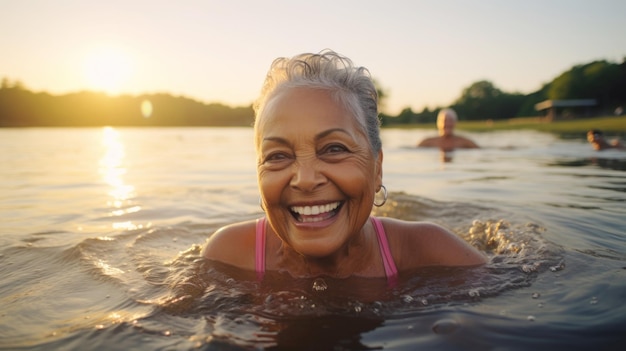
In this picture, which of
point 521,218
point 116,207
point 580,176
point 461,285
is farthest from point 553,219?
point 116,207

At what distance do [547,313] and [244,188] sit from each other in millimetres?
6380

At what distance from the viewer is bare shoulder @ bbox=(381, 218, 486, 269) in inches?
125

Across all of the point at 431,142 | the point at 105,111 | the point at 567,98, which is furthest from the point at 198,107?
the point at 431,142

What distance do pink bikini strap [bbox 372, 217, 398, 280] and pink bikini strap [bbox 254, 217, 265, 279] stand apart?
32.9 inches

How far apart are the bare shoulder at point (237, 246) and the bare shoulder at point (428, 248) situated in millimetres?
1024

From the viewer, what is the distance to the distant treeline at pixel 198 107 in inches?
2539

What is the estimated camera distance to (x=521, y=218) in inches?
206

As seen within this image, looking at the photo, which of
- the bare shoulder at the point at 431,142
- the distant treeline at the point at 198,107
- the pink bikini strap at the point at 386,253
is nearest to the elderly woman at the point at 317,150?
the pink bikini strap at the point at 386,253

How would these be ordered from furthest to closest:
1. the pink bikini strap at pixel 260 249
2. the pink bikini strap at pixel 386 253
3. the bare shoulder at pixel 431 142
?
1. the bare shoulder at pixel 431 142
2. the pink bikini strap at pixel 260 249
3. the pink bikini strap at pixel 386 253

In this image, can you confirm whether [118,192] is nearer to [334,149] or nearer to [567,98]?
[334,149]

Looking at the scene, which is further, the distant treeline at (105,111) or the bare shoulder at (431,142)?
the distant treeline at (105,111)

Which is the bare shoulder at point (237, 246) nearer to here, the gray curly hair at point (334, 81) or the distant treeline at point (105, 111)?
the gray curly hair at point (334, 81)

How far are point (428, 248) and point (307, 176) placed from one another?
1230 mm

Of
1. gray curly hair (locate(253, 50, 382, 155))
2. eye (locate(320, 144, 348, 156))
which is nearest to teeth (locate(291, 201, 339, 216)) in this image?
eye (locate(320, 144, 348, 156))
